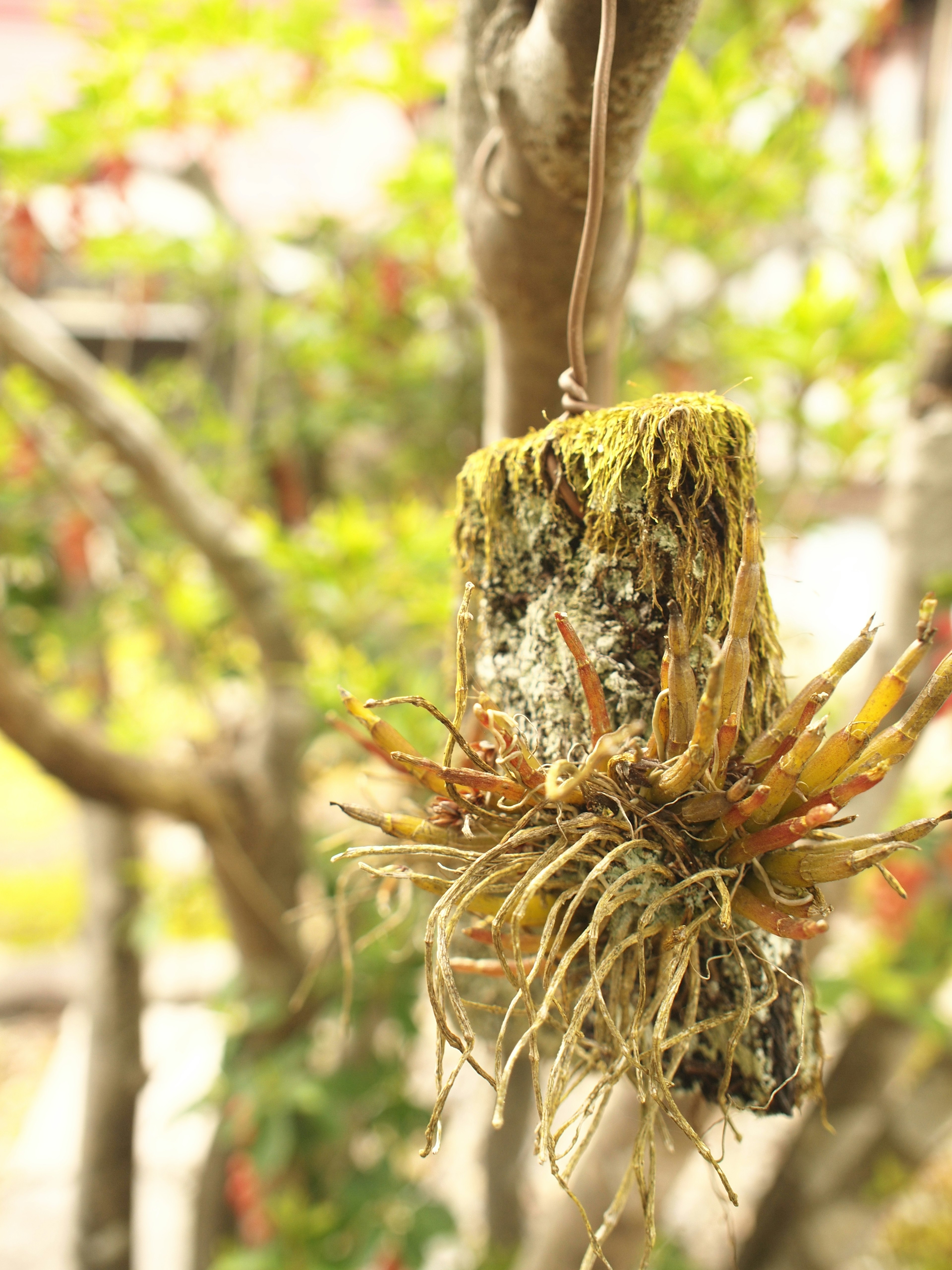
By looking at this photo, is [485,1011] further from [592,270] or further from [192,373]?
[192,373]

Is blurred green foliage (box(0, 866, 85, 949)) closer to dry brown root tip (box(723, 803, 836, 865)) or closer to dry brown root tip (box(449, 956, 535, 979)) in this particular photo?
dry brown root tip (box(449, 956, 535, 979))

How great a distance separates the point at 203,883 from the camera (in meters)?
1.67

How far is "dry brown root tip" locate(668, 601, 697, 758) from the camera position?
403 millimetres

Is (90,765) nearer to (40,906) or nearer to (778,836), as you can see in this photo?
(778,836)

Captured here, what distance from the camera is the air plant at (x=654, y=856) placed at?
387 millimetres

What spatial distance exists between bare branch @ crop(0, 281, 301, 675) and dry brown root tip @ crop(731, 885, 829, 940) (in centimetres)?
114

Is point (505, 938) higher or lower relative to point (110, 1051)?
higher

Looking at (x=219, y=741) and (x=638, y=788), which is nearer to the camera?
(x=638, y=788)

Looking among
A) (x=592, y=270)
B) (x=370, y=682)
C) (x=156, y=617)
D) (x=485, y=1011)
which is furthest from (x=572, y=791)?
(x=156, y=617)

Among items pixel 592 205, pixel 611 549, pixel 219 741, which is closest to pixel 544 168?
pixel 592 205

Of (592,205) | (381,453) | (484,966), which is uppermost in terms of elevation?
(381,453)

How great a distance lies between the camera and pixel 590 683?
0.42 metres

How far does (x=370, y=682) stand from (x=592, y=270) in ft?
2.38

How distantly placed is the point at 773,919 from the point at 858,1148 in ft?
4.90
